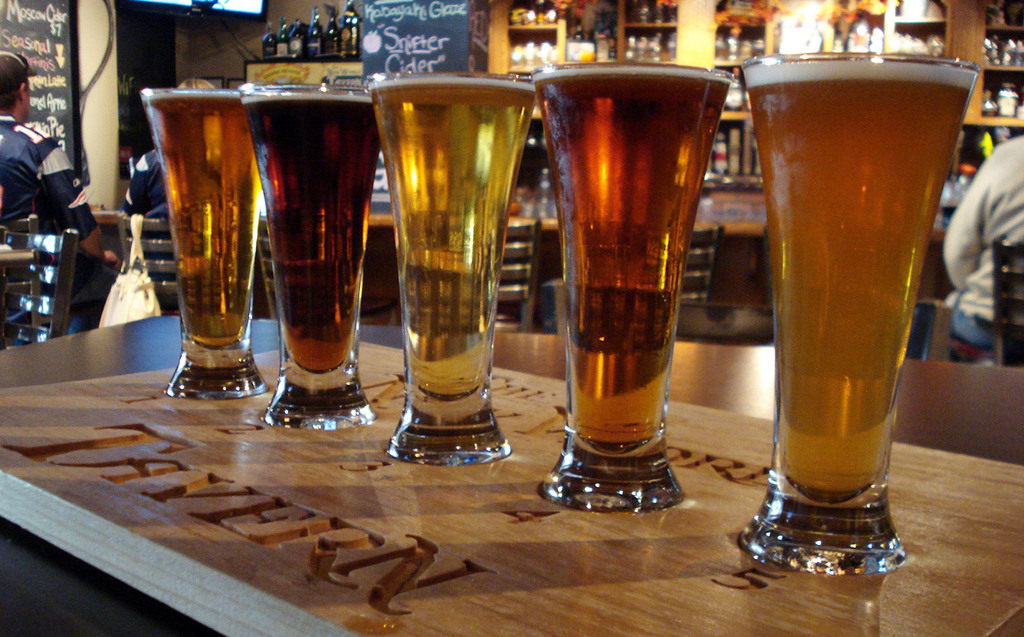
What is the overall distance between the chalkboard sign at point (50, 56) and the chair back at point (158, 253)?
3.05 meters

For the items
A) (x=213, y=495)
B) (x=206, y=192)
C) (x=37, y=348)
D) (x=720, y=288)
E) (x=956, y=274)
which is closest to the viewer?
(x=213, y=495)

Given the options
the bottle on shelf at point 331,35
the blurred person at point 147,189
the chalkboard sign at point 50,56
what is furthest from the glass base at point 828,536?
the bottle on shelf at point 331,35

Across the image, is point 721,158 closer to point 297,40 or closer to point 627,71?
point 297,40

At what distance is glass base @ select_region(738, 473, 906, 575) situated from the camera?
0.50 meters

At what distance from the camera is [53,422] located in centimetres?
82

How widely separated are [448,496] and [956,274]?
2.95 m

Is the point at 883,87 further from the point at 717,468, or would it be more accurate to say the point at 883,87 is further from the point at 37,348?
the point at 37,348

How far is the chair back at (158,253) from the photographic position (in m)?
3.49

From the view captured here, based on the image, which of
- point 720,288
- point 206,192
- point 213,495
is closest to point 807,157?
point 213,495

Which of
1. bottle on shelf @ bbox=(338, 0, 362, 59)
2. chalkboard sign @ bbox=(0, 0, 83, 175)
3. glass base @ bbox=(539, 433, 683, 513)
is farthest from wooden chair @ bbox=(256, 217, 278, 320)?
bottle on shelf @ bbox=(338, 0, 362, 59)

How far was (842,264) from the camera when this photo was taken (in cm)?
50

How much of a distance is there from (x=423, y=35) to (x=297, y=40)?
318 centimetres

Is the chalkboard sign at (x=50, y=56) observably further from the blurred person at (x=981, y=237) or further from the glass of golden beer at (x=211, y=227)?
the glass of golden beer at (x=211, y=227)

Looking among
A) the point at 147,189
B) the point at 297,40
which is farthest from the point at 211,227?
the point at 297,40
